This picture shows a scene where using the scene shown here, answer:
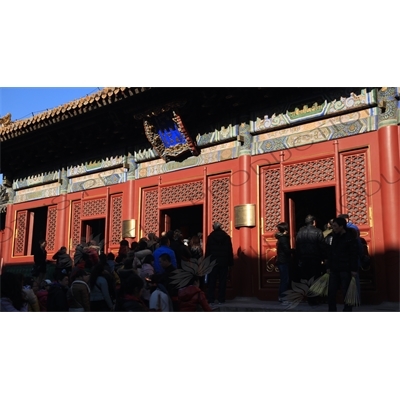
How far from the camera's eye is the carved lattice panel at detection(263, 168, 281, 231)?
7055mm

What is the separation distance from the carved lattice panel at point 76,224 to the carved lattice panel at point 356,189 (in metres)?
5.75

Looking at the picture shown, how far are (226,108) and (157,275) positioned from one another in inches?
143

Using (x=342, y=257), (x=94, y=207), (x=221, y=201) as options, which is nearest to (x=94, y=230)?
(x=94, y=207)

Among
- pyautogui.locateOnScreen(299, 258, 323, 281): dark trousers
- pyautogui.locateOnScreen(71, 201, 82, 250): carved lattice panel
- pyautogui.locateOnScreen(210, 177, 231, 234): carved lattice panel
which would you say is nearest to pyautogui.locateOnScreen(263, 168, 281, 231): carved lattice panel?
pyautogui.locateOnScreen(210, 177, 231, 234): carved lattice panel

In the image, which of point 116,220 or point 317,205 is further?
point 317,205

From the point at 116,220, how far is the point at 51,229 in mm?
1972

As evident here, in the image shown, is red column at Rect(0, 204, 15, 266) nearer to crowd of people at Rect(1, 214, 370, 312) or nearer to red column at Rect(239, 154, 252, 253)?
crowd of people at Rect(1, 214, 370, 312)

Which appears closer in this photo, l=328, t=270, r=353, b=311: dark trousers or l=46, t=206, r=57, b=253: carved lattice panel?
l=328, t=270, r=353, b=311: dark trousers

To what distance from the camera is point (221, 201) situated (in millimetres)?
7656

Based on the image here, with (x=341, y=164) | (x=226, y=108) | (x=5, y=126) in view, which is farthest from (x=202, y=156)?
(x=5, y=126)

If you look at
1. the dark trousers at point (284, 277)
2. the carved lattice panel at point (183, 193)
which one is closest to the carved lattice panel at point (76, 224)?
the carved lattice panel at point (183, 193)

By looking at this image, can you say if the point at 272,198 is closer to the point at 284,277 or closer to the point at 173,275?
the point at 284,277

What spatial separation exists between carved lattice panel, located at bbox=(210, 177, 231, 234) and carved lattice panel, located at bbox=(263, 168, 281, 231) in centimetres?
64

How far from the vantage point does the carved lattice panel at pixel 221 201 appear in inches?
297
